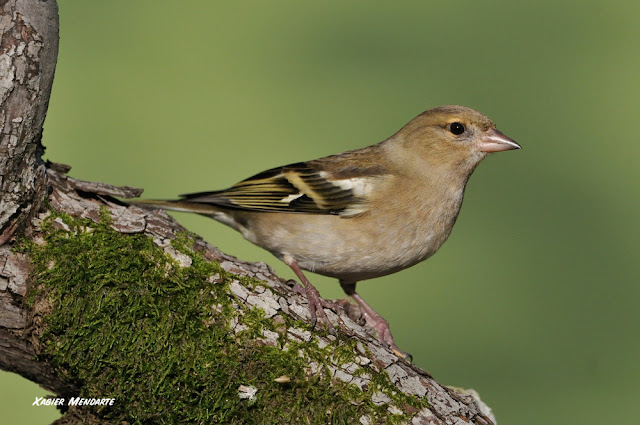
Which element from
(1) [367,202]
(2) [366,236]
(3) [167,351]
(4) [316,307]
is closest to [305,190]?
(1) [367,202]

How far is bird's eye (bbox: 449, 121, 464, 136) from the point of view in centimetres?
382

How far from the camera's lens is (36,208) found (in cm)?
280

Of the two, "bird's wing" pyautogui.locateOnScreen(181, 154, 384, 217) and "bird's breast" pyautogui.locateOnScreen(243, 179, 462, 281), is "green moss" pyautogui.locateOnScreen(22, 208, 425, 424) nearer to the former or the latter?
"bird's breast" pyautogui.locateOnScreen(243, 179, 462, 281)

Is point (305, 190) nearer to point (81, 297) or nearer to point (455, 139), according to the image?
point (455, 139)

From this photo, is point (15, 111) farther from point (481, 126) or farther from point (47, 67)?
point (481, 126)

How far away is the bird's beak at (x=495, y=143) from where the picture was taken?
3703 millimetres

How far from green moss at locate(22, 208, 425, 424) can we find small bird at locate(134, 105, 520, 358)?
70cm

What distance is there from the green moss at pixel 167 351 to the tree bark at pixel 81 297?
0.04 feet

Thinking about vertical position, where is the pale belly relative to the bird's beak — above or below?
below

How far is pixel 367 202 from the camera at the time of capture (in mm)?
3617

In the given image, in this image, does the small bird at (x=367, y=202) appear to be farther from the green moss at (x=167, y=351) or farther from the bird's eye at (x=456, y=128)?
the green moss at (x=167, y=351)

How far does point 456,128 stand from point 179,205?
163 cm

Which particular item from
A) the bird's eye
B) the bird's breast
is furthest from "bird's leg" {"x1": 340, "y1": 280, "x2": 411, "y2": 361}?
the bird's eye

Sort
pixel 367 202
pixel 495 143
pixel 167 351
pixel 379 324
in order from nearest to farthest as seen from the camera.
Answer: pixel 167 351 → pixel 367 202 → pixel 495 143 → pixel 379 324
